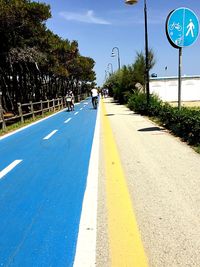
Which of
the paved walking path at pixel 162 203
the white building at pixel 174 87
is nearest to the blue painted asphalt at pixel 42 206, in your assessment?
the paved walking path at pixel 162 203

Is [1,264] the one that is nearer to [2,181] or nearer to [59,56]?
[2,181]

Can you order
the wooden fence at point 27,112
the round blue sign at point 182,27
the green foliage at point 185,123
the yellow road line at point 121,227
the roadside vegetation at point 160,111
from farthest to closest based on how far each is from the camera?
the wooden fence at point 27,112 < the round blue sign at point 182,27 < the roadside vegetation at point 160,111 < the green foliage at point 185,123 < the yellow road line at point 121,227

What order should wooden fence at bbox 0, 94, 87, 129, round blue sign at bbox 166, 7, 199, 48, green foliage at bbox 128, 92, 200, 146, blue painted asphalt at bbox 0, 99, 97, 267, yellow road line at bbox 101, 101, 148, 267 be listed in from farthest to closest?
1. wooden fence at bbox 0, 94, 87, 129
2. round blue sign at bbox 166, 7, 199, 48
3. green foliage at bbox 128, 92, 200, 146
4. blue painted asphalt at bbox 0, 99, 97, 267
5. yellow road line at bbox 101, 101, 148, 267

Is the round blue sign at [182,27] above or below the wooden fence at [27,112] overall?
above

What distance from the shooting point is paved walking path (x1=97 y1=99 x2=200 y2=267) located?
3697 millimetres

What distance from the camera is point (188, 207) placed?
194 inches

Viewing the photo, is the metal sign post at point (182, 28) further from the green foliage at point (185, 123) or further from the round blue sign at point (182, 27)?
the green foliage at point (185, 123)

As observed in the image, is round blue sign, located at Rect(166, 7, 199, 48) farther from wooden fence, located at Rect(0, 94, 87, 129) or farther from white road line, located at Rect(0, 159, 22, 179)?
wooden fence, located at Rect(0, 94, 87, 129)

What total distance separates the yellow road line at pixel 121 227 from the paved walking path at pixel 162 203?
53 millimetres

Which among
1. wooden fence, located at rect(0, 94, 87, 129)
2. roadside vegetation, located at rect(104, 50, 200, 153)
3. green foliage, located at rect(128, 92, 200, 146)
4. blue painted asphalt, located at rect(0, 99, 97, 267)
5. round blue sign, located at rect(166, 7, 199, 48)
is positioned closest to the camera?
blue painted asphalt, located at rect(0, 99, 97, 267)

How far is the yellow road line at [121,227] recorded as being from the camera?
361 centimetres

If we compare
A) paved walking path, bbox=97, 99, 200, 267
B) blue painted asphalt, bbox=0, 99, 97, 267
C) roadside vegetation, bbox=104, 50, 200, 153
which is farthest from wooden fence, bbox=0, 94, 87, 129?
paved walking path, bbox=97, 99, 200, 267

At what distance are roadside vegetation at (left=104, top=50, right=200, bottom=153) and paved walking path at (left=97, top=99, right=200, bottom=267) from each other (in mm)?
715

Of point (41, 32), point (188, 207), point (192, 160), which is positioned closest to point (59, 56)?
point (41, 32)
